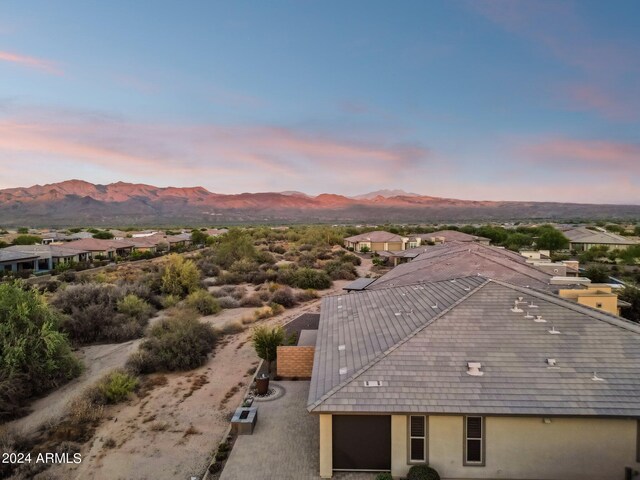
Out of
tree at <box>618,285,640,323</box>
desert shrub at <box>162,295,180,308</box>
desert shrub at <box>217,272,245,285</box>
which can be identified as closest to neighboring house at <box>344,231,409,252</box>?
desert shrub at <box>217,272,245,285</box>

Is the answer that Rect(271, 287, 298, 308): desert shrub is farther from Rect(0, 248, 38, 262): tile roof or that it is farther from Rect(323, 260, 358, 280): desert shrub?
Rect(0, 248, 38, 262): tile roof

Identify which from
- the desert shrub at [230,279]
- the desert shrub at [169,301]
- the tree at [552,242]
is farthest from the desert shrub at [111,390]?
the tree at [552,242]

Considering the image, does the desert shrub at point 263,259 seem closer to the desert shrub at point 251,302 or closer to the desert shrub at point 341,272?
the desert shrub at point 341,272

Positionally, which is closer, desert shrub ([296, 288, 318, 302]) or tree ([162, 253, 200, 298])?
desert shrub ([296, 288, 318, 302])

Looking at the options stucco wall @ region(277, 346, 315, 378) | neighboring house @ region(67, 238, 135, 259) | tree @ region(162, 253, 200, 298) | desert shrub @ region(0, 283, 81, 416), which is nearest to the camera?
desert shrub @ region(0, 283, 81, 416)

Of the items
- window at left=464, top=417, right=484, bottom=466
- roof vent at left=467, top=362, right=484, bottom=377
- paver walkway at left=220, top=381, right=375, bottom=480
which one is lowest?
paver walkway at left=220, top=381, right=375, bottom=480

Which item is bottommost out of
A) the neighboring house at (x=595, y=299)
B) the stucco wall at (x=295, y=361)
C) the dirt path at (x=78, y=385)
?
the dirt path at (x=78, y=385)

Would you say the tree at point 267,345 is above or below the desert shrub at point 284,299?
above
